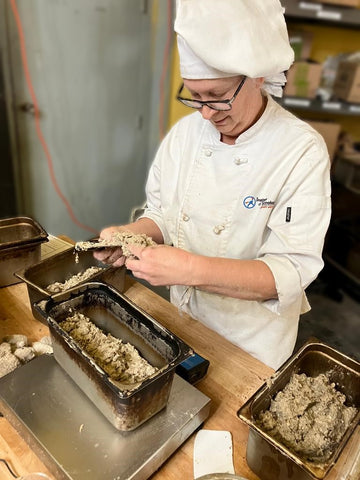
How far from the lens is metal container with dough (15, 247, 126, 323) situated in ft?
4.07

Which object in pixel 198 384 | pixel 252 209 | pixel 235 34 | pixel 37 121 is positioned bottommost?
pixel 198 384

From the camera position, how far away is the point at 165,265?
39.8 inches

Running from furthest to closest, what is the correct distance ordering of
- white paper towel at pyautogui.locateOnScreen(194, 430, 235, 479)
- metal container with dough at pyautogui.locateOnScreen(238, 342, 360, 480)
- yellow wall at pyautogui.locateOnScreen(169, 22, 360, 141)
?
yellow wall at pyautogui.locateOnScreen(169, 22, 360, 141)
white paper towel at pyautogui.locateOnScreen(194, 430, 235, 479)
metal container with dough at pyautogui.locateOnScreen(238, 342, 360, 480)

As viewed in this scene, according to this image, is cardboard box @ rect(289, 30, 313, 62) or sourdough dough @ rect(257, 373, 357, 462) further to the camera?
cardboard box @ rect(289, 30, 313, 62)

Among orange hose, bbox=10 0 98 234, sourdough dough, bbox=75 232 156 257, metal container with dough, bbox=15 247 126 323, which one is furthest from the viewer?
orange hose, bbox=10 0 98 234

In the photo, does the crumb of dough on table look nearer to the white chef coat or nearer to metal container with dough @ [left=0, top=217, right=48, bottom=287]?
metal container with dough @ [left=0, top=217, right=48, bottom=287]

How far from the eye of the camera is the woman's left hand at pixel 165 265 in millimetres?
1006

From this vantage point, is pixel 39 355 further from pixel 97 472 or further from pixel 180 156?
pixel 180 156

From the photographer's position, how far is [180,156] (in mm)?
1376

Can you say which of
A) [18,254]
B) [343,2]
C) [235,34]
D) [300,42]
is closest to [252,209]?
[235,34]

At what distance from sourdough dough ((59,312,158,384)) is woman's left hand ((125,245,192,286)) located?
0.19 metres

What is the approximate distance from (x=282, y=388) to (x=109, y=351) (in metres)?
0.43

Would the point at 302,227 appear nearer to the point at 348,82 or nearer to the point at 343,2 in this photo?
the point at 343,2

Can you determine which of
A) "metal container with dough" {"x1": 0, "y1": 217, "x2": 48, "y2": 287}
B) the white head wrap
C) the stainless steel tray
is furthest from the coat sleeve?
"metal container with dough" {"x1": 0, "y1": 217, "x2": 48, "y2": 287}
